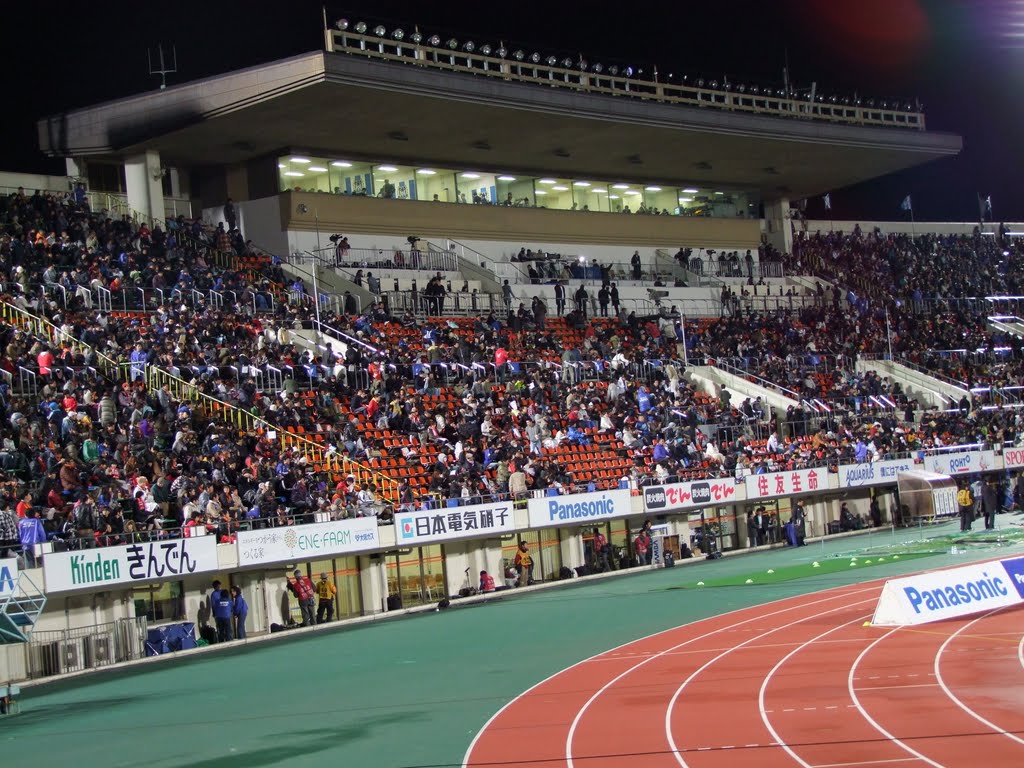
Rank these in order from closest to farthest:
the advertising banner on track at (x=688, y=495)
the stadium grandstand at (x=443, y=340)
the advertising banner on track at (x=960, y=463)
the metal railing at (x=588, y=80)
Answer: the stadium grandstand at (x=443, y=340), the advertising banner on track at (x=688, y=495), the advertising banner on track at (x=960, y=463), the metal railing at (x=588, y=80)

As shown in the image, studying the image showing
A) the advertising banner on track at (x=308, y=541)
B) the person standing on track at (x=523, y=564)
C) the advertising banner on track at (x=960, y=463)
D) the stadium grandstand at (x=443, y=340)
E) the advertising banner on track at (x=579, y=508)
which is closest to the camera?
the advertising banner on track at (x=308, y=541)

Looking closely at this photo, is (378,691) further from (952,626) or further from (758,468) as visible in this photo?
(758,468)

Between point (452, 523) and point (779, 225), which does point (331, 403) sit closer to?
point (452, 523)

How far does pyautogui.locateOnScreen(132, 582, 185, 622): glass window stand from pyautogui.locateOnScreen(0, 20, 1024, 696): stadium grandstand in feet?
0.19

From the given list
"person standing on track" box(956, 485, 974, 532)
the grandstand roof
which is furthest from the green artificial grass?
the grandstand roof

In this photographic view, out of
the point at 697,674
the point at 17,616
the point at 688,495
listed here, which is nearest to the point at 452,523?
the point at 688,495

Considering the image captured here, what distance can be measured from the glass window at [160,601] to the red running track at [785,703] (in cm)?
966

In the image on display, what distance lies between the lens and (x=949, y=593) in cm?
1936

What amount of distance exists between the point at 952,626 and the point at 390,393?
60.9ft

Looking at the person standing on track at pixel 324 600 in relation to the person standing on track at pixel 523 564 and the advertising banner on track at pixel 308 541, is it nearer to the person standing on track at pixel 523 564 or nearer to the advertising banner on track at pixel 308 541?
the advertising banner on track at pixel 308 541

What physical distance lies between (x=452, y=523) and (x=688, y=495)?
8.58 m

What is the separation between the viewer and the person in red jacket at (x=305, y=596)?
87.7 ft

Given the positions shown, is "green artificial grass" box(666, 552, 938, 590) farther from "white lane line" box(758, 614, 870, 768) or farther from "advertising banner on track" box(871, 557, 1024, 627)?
"advertising banner on track" box(871, 557, 1024, 627)

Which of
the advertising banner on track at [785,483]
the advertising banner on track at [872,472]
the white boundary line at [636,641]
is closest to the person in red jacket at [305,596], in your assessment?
the white boundary line at [636,641]
